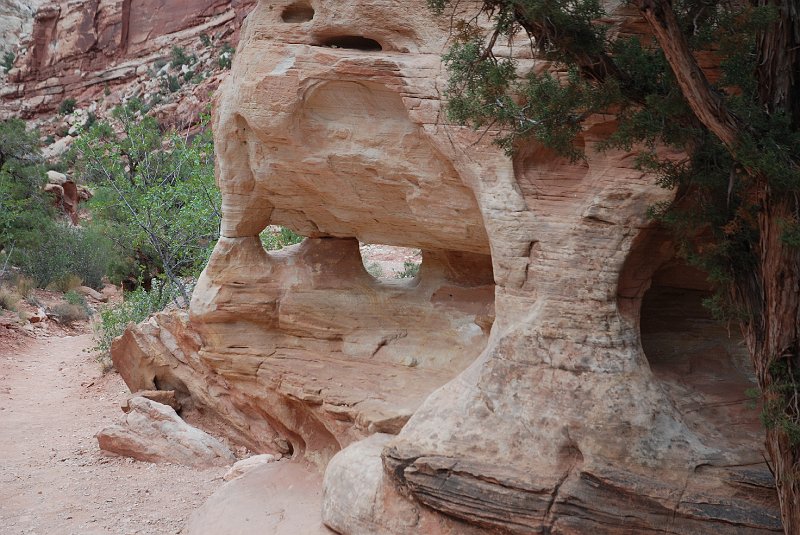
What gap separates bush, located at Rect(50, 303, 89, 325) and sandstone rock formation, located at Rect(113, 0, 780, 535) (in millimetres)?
9471

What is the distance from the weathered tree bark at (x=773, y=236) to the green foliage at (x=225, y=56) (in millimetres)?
32942

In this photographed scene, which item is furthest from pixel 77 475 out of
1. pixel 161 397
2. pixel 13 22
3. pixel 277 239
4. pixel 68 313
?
pixel 13 22

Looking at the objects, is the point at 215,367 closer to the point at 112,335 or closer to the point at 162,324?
the point at 162,324

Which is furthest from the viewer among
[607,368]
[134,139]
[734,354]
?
[134,139]

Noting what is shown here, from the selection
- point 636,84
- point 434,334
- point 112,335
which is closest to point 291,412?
point 434,334

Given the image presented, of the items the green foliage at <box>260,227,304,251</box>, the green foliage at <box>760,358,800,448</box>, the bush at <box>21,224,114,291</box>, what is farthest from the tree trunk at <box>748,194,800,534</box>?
the bush at <box>21,224,114,291</box>

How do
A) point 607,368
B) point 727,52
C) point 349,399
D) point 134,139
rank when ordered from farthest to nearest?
point 134,139, point 349,399, point 607,368, point 727,52

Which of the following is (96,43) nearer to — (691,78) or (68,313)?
(68,313)

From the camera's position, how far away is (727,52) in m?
4.10

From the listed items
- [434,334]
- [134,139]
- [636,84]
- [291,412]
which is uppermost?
[636,84]

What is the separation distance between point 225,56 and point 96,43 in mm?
→ 11110

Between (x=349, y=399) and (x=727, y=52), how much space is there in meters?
3.79

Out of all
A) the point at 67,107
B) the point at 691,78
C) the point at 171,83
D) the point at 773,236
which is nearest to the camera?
the point at 691,78

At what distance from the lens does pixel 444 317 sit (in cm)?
678
